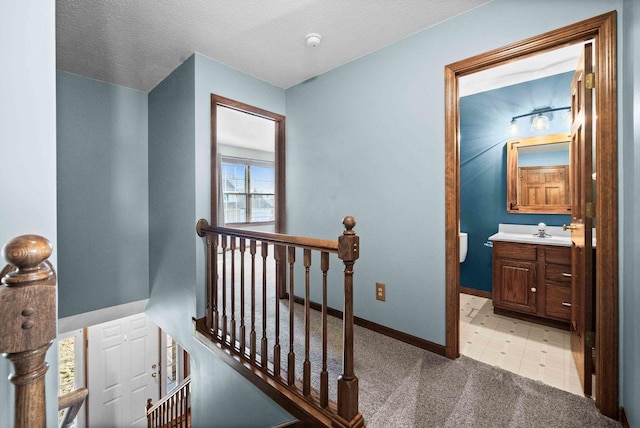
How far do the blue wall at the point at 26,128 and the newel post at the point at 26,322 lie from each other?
27 cm

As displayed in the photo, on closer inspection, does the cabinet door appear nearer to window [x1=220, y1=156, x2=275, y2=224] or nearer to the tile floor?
the tile floor

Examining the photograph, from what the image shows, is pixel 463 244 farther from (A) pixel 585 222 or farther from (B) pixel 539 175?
(A) pixel 585 222

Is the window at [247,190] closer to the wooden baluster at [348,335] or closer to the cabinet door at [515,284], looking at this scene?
the cabinet door at [515,284]

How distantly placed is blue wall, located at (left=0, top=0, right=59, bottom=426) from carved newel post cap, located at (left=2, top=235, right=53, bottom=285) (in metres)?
0.30

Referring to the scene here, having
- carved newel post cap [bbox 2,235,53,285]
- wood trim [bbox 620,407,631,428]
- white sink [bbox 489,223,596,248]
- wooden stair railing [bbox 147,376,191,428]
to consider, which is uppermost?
carved newel post cap [bbox 2,235,53,285]

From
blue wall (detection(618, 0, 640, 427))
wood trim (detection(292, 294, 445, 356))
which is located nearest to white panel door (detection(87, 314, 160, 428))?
wood trim (detection(292, 294, 445, 356))

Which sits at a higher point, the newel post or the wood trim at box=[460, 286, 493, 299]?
the newel post

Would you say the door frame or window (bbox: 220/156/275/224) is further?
window (bbox: 220/156/275/224)

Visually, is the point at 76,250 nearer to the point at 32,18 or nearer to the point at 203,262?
the point at 203,262

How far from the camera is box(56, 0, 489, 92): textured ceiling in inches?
72.1

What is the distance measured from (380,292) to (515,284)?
160cm

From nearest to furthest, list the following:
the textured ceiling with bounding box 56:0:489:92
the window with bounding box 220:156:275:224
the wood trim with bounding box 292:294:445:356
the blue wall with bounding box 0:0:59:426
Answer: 1. the blue wall with bounding box 0:0:59:426
2. the textured ceiling with bounding box 56:0:489:92
3. the wood trim with bounding box 292:294:445:356
4. the window with bounding box 220:156:275:224

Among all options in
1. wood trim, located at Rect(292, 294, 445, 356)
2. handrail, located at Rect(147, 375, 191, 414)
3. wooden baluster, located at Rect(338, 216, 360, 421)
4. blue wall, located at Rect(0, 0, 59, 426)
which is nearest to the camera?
blue wall, located at Rect(0, 0, 59, 426)

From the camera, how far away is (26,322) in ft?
1.49
